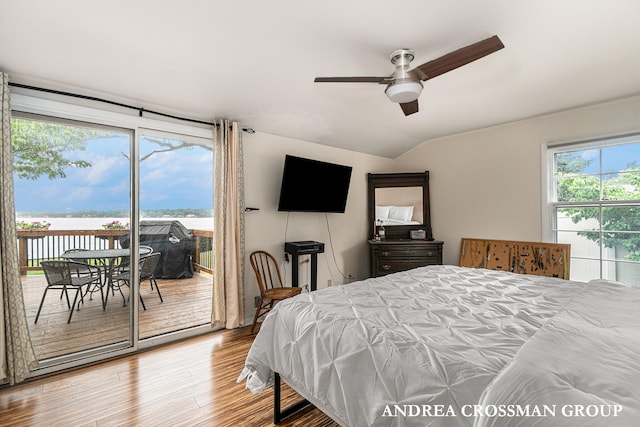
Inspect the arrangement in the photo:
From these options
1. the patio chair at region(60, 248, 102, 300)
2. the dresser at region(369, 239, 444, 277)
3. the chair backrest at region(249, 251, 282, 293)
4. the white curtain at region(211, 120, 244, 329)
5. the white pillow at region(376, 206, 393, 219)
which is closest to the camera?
the patio chair at region(60, 248, 102, 300)

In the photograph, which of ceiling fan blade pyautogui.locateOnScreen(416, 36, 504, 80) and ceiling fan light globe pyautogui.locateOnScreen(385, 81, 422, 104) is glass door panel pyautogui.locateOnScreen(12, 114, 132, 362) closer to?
ceiling fan light globe pyautogui.locateOnScreen(385, 81, 422, 104)

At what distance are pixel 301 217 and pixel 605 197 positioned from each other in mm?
3507

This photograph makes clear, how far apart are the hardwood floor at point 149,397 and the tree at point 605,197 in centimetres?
357

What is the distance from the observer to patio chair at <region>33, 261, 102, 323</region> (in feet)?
8.16

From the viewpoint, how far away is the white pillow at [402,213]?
4.62 metres

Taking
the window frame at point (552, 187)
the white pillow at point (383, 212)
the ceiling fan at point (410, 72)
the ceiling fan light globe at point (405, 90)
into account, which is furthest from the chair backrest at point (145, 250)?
the window frame at point (552, 187)

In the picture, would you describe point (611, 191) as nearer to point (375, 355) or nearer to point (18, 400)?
point (375, 355)

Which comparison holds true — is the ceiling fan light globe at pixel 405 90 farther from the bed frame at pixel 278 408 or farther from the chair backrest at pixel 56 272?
the chair backrest at pixel 56 272

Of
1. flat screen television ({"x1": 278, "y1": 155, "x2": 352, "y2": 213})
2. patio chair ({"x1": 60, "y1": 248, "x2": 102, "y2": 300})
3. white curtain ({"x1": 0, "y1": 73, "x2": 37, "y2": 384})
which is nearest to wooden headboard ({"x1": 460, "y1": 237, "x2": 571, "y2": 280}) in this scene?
flat screen television ({"x1": 278, "y1": 155, "x2": 352, "y2": 213})

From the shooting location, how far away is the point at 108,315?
111 inches

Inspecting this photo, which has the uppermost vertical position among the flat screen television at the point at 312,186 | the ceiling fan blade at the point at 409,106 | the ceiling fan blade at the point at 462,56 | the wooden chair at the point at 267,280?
the ceiling fan blade at the point at 462,56

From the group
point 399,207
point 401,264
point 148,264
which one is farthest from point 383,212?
point 148,264

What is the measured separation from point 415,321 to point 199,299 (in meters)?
2.75

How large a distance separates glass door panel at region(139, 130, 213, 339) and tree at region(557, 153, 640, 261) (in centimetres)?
421
